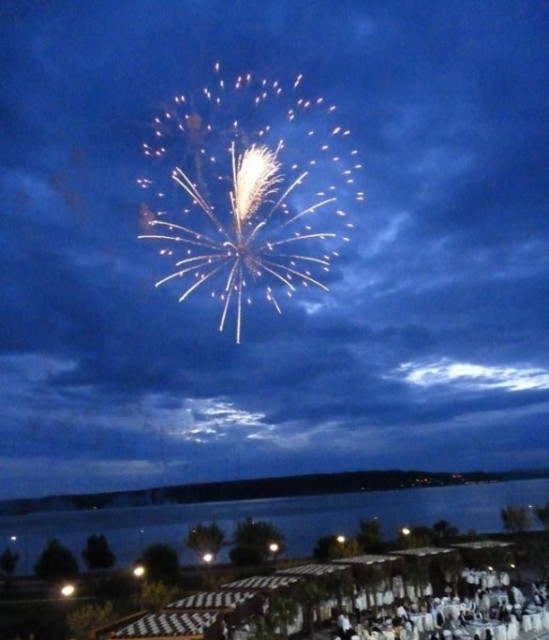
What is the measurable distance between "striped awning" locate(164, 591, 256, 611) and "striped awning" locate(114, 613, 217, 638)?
34.1 inches

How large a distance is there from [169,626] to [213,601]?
113 inches

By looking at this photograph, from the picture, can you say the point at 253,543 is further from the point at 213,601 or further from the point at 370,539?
the point at 213,601

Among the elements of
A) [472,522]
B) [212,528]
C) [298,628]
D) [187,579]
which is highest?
[472,522]

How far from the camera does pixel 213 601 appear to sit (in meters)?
20.6

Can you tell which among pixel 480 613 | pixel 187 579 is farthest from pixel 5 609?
pixel 480 613

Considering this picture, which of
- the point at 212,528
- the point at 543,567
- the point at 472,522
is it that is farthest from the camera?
the point at 472,522

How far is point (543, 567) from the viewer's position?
102ft

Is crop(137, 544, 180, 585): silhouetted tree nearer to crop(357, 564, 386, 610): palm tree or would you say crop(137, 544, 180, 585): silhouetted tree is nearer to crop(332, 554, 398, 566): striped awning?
crop(332, 554, 398, 566): striped awning

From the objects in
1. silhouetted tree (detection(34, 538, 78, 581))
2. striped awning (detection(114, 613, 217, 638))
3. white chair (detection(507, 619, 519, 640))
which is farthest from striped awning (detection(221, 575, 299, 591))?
silhouetted tree (detection(34, 538, 78, 581))

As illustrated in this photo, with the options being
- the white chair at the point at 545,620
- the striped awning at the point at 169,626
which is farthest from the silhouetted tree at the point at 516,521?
the striped awning at the point at 169,626

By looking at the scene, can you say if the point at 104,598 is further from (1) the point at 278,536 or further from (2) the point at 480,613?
(2) the point at 480,613

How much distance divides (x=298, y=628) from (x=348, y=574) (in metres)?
2.54

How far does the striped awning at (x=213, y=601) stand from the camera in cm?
2000

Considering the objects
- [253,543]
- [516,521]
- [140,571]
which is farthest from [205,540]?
[516,521]
